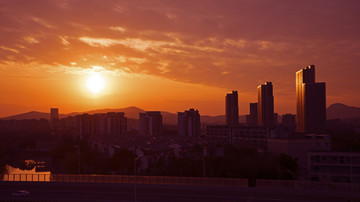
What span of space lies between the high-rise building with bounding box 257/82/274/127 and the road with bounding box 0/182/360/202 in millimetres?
150701

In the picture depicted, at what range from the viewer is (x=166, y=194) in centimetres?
2766

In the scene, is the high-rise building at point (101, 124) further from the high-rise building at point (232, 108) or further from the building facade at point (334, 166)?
the building facade at point (334, 166)

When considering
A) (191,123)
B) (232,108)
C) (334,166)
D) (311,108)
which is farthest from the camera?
(311,108)

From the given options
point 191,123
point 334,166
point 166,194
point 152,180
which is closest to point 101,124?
point 191,123

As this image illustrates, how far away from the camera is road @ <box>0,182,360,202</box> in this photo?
25547mm

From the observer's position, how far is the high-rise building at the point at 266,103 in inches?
6939

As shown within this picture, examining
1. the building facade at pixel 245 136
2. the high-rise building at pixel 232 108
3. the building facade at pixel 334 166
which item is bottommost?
the building facade at pixel 334 166

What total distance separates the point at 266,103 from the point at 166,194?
159017 mm

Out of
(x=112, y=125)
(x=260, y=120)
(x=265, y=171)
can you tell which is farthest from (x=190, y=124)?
(x=265, y=171)

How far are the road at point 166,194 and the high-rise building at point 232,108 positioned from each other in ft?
480

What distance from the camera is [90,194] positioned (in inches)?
1103

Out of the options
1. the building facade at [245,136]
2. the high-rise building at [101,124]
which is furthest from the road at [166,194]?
the high-rise building at [101,124]

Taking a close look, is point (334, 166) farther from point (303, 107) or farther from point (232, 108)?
point (303, 107)

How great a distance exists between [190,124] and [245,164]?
86685mm
